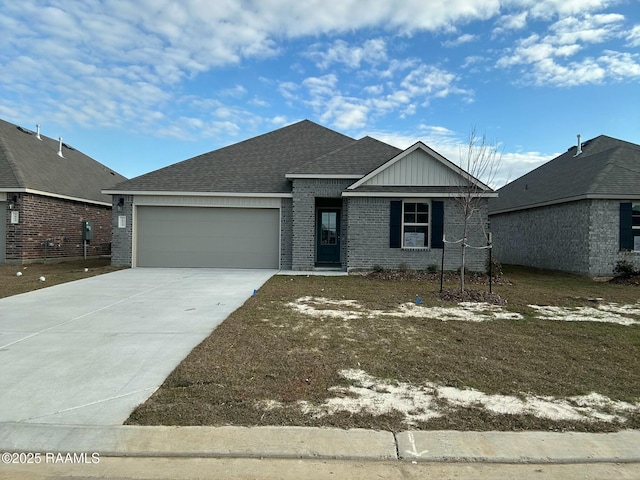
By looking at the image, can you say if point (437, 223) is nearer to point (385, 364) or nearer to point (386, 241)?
point (386, 241)

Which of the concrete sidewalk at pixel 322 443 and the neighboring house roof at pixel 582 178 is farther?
the neighboring house roof at pixel 582 178

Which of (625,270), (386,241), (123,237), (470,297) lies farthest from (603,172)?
(123,237)

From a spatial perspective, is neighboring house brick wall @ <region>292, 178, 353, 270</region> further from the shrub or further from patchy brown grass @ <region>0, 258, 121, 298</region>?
the shrub

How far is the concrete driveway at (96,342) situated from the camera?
13.5 ft

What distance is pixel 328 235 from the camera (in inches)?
667

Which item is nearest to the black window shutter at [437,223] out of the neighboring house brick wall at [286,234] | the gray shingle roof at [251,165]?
the neighboring house brick wall at [286,234]

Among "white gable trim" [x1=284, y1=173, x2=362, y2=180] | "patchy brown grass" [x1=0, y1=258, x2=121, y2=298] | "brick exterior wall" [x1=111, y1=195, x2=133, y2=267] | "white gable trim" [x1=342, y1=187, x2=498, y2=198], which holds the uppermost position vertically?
"white gable trim" [x1=284, y1=173, x2=362, y2=180]

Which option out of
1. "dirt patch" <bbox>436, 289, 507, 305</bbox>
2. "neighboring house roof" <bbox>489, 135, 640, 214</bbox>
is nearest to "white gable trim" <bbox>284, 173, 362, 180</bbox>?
"dirt patch" <bbox>436, 289, 507, 305</bbox>

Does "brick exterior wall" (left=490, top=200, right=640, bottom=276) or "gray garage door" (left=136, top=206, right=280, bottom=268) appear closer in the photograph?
"brick exterior wall" (left=490, top=200, right=640, bottom=276)

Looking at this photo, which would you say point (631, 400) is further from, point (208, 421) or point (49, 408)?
point (49, 408)

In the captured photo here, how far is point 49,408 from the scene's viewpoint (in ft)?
13.1

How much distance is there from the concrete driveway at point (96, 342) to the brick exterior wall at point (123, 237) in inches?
167

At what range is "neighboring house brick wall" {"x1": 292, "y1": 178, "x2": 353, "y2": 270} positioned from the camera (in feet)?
50.3

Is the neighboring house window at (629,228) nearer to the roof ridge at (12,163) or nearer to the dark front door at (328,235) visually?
the dark front door at (328,235)
